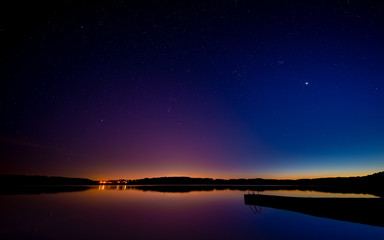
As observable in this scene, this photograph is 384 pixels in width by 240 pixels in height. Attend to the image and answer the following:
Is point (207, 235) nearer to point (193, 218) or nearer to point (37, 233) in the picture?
point (193, 218)

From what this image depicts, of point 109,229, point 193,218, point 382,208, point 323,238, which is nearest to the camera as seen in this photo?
point 323,238

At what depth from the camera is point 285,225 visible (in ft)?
60.8

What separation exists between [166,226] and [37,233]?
9.51 meters

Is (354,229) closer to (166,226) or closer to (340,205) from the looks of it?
(340,205)

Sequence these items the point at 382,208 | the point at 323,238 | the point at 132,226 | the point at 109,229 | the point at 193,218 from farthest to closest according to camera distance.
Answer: the point at 193,218 → the point at 132,226 → the point at 109,229 → the point at 382,208 → the point at 323,238

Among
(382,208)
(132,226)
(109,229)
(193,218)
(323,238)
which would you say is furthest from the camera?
(193,218)

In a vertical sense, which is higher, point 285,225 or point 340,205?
point 340,205

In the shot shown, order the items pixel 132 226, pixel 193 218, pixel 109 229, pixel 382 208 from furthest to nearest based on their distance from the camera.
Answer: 1. pixel 193 218
2. pixel 132 226
3. pixel 109 229
4. pixel 382 208

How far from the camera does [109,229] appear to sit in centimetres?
1750

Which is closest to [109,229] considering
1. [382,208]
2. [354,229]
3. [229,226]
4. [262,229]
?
[229,226]

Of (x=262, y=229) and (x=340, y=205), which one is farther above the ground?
(x=340, y=205)

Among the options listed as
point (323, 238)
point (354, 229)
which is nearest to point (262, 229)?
point (323, 238)

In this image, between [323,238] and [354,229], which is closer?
[323,238]

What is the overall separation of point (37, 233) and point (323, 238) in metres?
20.0
